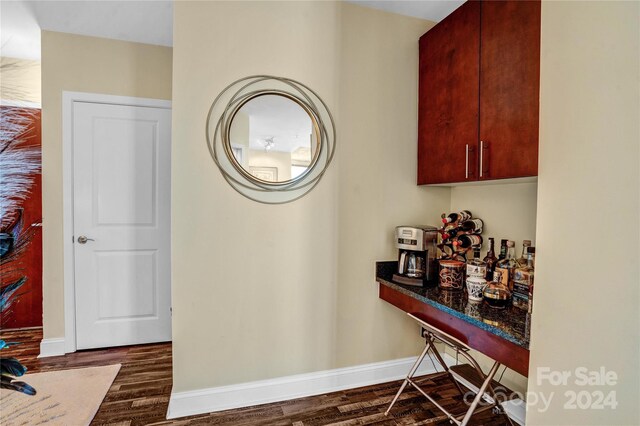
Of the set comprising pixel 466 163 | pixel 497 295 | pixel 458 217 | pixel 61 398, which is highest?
pixel 466 163

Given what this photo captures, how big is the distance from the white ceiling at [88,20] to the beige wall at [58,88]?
3.6 inches

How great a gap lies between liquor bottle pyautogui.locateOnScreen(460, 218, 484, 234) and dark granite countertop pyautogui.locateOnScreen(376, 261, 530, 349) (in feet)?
1.49

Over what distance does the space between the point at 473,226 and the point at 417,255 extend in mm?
420

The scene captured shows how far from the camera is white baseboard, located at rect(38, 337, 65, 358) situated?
249cm

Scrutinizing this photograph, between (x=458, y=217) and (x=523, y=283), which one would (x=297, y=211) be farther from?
(x=523, y=283)

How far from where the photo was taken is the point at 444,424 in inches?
69.0

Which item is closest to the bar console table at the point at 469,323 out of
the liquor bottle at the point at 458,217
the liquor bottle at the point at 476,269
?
the liquor bottle at the point at 476,269

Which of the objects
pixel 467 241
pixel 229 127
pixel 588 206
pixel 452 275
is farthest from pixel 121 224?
pixel 588 206

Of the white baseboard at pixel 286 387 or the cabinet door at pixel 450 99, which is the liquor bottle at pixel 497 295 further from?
the white baseboard at pixel 286 387

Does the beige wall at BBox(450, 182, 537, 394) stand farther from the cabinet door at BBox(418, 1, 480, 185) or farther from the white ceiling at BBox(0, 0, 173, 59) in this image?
the white ceiling at BBox(0, 0, 173, 59)

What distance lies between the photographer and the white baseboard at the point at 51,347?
98.1 inches

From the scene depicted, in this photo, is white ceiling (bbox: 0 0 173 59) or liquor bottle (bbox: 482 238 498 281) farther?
white ceiling (bbox: 0 0 173 59)

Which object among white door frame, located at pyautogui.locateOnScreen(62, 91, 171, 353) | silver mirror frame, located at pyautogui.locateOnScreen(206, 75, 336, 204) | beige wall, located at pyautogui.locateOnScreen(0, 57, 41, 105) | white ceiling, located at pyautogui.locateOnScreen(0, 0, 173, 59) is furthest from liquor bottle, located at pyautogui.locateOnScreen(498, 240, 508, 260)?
white door frame, located at pyautogui.locateOnScreen(62, 91, 171, 353)

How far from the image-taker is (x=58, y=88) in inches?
98.1
